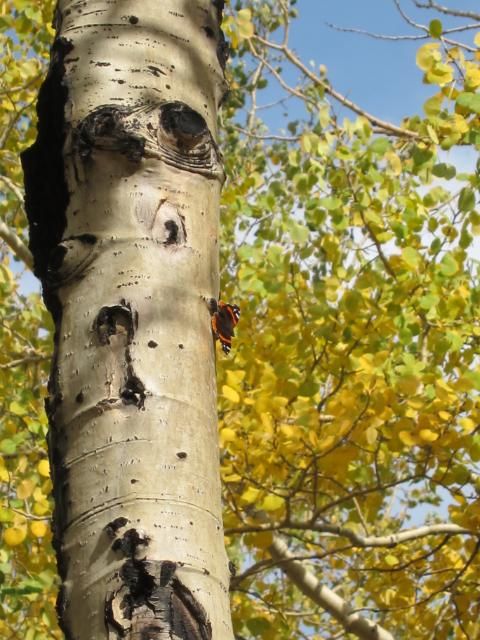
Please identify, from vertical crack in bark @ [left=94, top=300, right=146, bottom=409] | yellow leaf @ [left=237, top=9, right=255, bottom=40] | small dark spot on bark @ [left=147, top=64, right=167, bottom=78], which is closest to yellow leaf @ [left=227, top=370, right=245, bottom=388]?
yellow leaf @ [left=237, top=9, right=255, bottom=40]

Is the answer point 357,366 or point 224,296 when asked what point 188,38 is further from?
point 224,296

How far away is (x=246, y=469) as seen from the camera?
2.93 m

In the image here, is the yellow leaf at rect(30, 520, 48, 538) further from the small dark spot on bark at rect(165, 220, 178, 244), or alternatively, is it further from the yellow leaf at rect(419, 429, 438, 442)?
the small dark spot on bark at rect(165, 220, 178, 244)

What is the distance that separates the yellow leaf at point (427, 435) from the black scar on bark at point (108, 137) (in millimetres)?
1855

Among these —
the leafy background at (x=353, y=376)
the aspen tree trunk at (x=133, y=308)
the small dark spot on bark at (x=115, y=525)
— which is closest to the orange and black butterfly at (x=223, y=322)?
the aspen tree trunk at (x=133, y=308)

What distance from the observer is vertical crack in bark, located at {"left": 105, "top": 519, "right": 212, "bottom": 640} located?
2.72ft

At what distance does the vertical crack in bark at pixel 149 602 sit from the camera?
2.72 feet

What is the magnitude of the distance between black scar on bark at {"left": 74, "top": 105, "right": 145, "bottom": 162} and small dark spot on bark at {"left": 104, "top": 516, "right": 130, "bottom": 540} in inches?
17.8

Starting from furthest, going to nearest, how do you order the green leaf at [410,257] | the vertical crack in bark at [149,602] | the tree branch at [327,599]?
the tree branch at [327,599] → the green leaf at [410,257] → the vertical crack in bark at [149,602]

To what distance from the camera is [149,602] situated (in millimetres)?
843

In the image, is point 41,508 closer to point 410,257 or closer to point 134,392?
point 410,257

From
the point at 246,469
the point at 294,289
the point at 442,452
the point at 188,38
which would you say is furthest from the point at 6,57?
the point at 188,38

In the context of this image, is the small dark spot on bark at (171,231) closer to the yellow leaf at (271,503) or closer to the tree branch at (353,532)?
the yellow leaf at (271,503)

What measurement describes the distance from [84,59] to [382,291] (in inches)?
79.8
